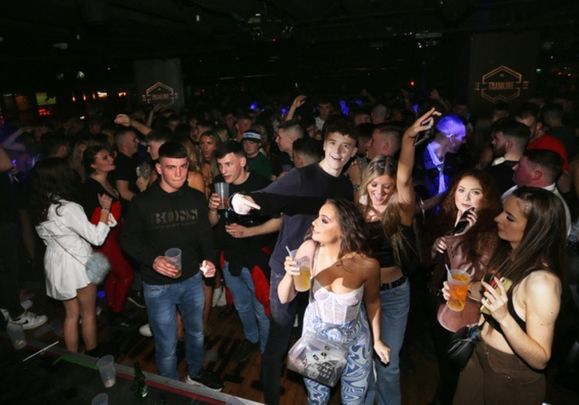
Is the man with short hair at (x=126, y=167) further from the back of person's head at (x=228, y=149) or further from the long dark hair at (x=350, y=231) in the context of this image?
the long dark hair at (x=350, y=231)

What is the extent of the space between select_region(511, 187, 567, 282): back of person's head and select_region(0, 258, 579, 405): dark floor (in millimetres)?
1517

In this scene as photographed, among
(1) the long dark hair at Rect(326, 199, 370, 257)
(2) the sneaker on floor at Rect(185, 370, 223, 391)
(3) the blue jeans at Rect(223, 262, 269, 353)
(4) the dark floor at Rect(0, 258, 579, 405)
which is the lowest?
(4) the dark floor at Rect(0, 258, 579, 405)

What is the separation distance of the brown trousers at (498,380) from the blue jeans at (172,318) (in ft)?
5.73

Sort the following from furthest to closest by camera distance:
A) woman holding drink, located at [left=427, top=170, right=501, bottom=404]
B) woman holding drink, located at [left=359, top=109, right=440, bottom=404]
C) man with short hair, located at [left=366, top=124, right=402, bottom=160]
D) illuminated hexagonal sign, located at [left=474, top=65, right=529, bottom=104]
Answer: illuminated hexagonal sign, located at [left=474, top=65, right=529, bottom=104] < man with short hair, located at [left=366, top=124, right=402, bottom=160] < woman holding drink, located at [left=359, top=109, right=440, bottom=404] < woman holding drink, located at [left=427, top=170, right=501, bottom=404]

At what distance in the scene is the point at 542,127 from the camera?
471 cm

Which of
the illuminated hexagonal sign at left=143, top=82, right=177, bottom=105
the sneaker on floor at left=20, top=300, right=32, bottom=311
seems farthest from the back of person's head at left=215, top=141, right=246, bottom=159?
the illuminated hexagonal sign at left=143, top=82, right=177, bottom=105

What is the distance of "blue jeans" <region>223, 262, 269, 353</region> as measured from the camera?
3.01 metres

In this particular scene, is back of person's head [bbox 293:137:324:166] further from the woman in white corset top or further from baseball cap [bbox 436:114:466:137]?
baseball cap [bbox 436:114:466:137]

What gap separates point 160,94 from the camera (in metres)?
11.3

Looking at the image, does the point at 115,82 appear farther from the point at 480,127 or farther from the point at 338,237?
the point at 338,237

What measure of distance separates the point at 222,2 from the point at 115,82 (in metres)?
14.3

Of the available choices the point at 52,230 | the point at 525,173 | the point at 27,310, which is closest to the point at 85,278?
the point at 52,230

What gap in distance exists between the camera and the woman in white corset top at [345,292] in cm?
193

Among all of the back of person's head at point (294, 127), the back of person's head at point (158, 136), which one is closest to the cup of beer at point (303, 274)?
the back of person's head at point (158, 136)
